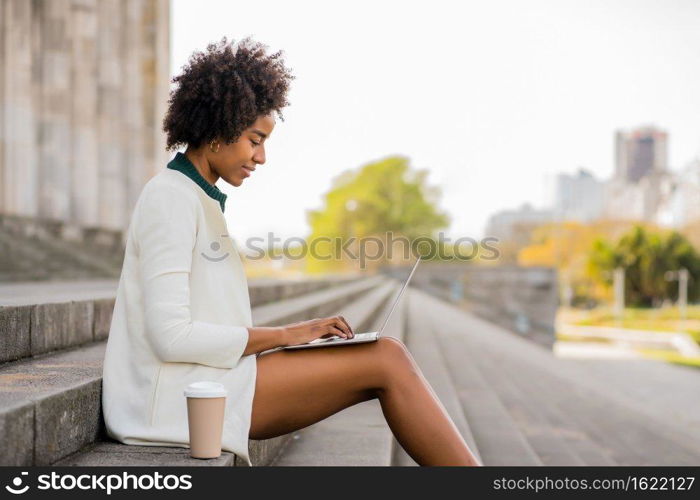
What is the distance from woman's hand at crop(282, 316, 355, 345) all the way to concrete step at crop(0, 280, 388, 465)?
0.63m

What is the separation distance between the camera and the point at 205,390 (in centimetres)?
223

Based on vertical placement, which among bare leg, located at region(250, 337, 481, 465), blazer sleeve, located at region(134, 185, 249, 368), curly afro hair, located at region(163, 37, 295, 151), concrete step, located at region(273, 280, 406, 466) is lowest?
concrete step, located at region(273, 280, 406, 466)

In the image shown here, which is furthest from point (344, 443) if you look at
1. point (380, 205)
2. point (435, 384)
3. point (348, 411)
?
point (380, 205)

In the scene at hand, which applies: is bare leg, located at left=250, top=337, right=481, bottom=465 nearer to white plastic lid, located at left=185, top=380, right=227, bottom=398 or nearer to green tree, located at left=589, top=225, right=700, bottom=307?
white plastic lid, located at left=185, top=380, right=227, bottom=398

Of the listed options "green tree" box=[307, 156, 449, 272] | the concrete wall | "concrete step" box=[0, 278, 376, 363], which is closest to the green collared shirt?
"concrete step" box=[0, 278, 376, 363]

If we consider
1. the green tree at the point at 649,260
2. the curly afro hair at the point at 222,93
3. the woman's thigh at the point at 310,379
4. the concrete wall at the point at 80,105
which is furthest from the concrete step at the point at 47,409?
the green tree at the point at 649,260

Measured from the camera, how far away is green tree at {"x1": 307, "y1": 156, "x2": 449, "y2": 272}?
176ft

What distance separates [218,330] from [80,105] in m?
17.1

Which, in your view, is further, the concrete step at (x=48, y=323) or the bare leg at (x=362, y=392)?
the concrete step at (x=48, y=323)

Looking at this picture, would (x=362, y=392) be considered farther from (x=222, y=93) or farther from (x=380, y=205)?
(x=380, y=205)

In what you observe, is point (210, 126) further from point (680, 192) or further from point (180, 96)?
point (680, 192)

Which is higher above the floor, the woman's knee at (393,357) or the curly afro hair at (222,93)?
the curly afro hair at (222,93)

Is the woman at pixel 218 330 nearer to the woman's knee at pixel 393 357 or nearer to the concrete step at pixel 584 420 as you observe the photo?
the woman's knee at pixel 393 357

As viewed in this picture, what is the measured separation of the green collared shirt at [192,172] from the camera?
254 centimetres
